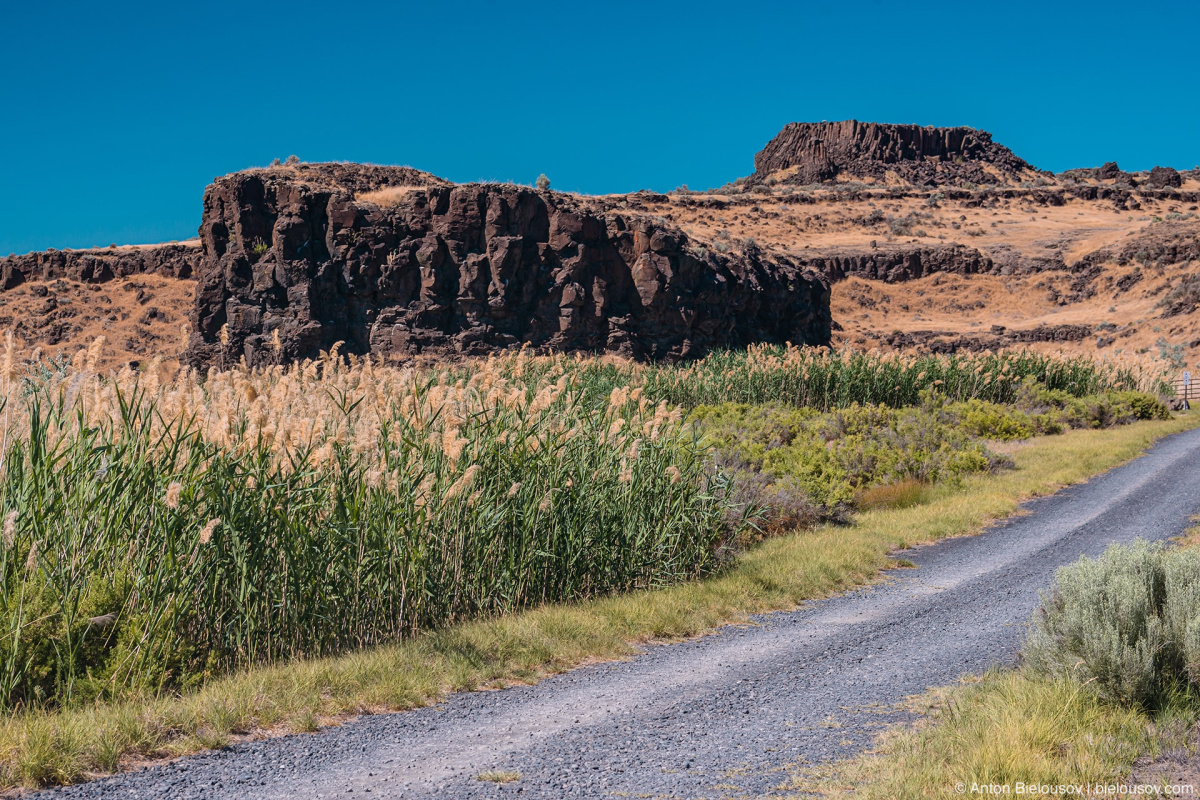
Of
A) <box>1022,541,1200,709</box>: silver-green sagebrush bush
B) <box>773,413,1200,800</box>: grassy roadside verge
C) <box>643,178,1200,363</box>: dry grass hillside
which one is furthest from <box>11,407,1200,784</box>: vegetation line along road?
<box>643,178,1200,363</box>: dry grass hillside

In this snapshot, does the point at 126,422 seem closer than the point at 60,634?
No

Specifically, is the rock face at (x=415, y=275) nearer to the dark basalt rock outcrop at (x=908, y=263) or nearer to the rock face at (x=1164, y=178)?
the dark basalt rock outcrop at (x=908, y=263)

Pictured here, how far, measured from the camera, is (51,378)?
19.1 feet

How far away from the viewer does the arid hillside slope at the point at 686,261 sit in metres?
29.0

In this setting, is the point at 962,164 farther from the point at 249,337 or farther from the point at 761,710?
the point at 761,710

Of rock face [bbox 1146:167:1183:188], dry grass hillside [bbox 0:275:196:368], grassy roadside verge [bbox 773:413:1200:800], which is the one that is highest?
rock face [bbox 1146:167:1183:188]

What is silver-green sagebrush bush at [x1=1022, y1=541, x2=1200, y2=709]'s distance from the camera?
14.8ft

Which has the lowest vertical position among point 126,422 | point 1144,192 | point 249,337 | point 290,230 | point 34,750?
point 34,750

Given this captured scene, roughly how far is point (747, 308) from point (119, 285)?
4324 cm

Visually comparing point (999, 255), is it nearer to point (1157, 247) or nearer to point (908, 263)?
point (908, 263)

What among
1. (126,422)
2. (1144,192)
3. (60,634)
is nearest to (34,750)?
(60,634)

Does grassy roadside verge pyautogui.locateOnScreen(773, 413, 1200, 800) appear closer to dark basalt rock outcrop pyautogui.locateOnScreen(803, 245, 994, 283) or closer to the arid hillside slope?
the arid hillside slope

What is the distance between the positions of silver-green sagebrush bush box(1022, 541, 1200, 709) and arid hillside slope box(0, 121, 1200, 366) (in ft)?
22.0

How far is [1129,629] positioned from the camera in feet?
15.2
